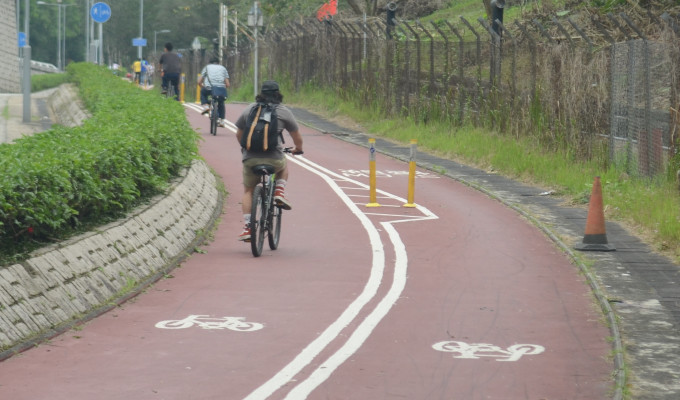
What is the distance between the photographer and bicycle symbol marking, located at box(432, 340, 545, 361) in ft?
30.0

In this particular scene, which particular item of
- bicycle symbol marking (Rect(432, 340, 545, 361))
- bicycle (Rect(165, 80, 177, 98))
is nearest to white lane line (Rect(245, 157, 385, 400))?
bicycle symbol marking (Rect(432, 340, 545, 361))

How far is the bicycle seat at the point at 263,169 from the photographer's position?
13852mm

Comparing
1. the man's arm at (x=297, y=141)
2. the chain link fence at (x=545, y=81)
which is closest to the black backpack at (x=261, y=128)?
the man's arm at (x=297, y=141)

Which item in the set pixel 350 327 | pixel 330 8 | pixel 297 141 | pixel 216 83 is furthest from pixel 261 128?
pixel 330 8

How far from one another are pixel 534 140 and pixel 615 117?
3.37 metres

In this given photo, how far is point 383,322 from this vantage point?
10359mm

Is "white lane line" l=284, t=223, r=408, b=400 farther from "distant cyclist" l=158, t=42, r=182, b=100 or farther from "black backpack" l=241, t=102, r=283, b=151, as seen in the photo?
"distant cyclist" l=158, t=42, r=182, b=100

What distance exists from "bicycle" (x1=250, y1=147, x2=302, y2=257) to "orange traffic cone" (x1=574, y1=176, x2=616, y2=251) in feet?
11.9

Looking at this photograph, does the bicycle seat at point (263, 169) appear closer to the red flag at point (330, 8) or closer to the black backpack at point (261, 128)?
the black backpack at point (261, 128)

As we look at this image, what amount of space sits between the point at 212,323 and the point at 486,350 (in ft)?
7.54

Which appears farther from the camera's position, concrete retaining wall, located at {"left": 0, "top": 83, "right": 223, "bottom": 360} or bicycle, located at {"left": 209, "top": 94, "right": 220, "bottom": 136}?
bicycle, located at {"left": 209, "top": 94, "right": 220, "bottom": 136}

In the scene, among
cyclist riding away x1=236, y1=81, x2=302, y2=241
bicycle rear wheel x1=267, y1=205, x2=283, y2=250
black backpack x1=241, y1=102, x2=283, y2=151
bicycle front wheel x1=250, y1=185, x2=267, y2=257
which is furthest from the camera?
bicycle rear wheel x1=267, y1=205, x2=283, y2=250

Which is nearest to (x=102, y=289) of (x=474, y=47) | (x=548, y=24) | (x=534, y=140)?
(x=534, y=140)

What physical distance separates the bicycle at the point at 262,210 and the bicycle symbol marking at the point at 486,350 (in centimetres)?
433
